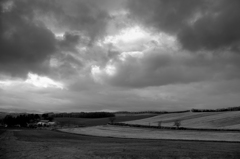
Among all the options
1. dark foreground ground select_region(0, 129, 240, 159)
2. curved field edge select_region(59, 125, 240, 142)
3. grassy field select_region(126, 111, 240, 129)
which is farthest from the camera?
grassy field select_region(126, 111, 240, 129)

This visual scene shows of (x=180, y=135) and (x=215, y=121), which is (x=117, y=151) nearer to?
(x=180, y=135)

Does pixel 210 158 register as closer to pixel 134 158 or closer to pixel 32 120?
pixel 134 158

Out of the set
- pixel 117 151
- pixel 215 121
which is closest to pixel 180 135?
pixel 215 121

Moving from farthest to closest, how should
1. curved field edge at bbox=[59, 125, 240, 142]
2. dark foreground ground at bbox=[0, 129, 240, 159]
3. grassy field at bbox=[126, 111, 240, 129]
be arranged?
grassy field at bbox=[126, 111, 240, 129] → curved field edge at bbox=[59, 125, 240, 142] → dark foreground ground at bbox=[0, 129, 240, 159]

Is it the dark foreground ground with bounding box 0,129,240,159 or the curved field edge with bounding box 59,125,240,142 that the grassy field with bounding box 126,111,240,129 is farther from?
the dark foreground ground with bounding box 0,129,240,159

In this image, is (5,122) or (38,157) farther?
(5,122)

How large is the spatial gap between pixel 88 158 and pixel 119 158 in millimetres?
3147

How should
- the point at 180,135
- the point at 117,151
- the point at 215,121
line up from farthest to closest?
the point at 215,121 < the point at 180,135 < the point at 117,151

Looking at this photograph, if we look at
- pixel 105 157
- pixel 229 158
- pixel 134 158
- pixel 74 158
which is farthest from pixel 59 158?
pixel 229 158

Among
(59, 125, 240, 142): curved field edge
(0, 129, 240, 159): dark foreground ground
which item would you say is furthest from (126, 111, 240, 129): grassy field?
(0, 129, 240, 159): dark foreground ground

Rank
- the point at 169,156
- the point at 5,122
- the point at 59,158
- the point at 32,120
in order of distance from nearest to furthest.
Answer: the point at 59,158 → the point at 169,156 → the point at 5,122 → the point at 32,120

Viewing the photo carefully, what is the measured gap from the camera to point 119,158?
2500cm

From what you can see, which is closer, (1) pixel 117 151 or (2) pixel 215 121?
(1) pixel 117 151

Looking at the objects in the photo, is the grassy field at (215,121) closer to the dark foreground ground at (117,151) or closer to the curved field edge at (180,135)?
the curved field edge at (180,135)
